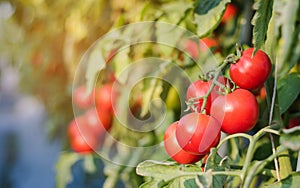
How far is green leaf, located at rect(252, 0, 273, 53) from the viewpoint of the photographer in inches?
25.2

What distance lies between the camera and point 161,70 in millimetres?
981

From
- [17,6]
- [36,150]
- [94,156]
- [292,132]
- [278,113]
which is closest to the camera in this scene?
[292,132]

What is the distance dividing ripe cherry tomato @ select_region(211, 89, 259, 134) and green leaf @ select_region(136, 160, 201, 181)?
0.07 metres

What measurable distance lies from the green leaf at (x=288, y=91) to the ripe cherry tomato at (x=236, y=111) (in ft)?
0.34

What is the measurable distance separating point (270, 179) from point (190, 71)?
21 cm

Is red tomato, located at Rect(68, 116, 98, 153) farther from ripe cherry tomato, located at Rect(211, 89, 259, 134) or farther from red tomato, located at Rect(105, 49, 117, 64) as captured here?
ripe cherry tomato, located at Rect(211, 89, 259, 134)

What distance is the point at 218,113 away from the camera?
709 mm

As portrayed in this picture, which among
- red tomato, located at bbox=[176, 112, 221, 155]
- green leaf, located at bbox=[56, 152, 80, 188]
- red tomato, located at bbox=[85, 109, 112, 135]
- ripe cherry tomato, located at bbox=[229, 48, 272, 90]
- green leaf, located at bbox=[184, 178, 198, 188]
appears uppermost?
ripe cherry tomato, located at bbox=[229, 48, 272, 90]

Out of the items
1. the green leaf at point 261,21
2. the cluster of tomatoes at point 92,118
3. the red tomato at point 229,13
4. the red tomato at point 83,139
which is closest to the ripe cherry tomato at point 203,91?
the green leaf at point 261,21

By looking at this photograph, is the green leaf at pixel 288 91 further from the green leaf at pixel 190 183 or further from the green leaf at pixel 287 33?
the green leaf at pixel 287 33

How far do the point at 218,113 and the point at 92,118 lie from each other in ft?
2.07

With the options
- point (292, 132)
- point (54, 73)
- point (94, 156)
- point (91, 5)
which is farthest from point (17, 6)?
point (292, 132)

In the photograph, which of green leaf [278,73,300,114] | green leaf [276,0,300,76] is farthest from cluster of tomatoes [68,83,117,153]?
green leaf [276,0,300,76]

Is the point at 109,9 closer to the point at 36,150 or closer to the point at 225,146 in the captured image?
the point at 225,146
